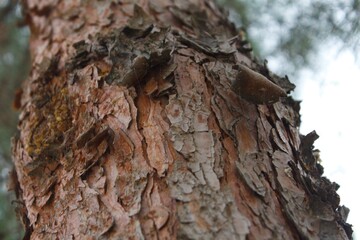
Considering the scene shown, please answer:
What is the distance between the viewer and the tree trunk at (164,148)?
916mm

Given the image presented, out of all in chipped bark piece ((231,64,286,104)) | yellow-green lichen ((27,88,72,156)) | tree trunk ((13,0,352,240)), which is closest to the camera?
tree trunk ((13,0,352,240))

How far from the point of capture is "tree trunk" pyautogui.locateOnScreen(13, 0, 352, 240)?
916 millimetres

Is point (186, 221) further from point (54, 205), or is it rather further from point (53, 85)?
point (53, 85)

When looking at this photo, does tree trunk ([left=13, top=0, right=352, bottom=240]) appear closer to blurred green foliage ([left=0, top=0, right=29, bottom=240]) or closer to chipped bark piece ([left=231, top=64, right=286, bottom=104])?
chipped bark piece ([left=231, top=64, right=286, bottom=104])

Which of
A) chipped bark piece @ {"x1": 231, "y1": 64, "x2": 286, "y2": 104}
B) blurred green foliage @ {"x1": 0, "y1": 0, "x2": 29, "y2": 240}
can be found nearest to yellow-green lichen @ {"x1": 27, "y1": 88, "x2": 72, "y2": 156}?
chipped bark piece @ {"x1": 231, "y1": 64, "x2": 286, "y2": 104}

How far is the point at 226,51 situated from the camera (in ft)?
4.37

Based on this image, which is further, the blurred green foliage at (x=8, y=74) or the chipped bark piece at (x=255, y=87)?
the blurred green foliage at (x=8, y=74)

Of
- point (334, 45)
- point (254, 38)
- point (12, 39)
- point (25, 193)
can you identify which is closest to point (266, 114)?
point (25, 193)

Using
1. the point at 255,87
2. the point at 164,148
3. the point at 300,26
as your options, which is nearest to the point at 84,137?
the point at 164,148

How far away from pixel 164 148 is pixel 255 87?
268 mm

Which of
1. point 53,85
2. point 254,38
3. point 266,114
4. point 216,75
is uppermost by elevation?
point 53,85

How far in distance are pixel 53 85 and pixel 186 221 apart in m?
0.81

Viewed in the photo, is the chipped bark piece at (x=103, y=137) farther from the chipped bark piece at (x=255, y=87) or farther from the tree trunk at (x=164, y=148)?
the chipped bark piece at (x=255, y=87)

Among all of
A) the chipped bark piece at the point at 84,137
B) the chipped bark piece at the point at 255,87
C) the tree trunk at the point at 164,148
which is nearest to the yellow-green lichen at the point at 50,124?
the tree trunk at the point at 164,148
